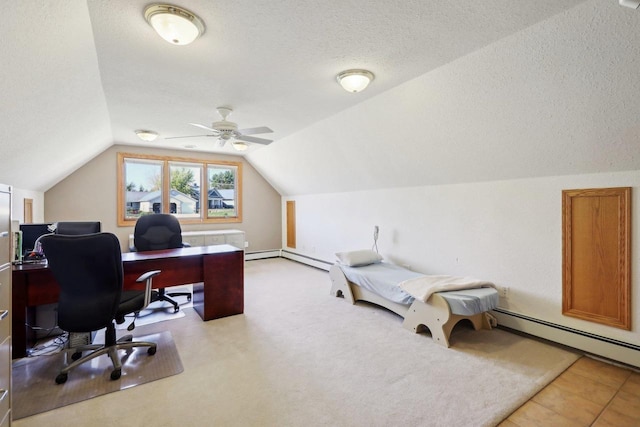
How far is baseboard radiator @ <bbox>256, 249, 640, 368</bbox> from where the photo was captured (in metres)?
2.37

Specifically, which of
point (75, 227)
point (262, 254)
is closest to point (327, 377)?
point (75, 227)

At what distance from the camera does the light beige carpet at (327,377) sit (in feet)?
6.01

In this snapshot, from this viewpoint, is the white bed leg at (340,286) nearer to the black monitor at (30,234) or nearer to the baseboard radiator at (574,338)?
the baseboard radiator at (574,338)

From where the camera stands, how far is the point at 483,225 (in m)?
3.30

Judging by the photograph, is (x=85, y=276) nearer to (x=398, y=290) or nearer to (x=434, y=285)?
(x=398, y=290)

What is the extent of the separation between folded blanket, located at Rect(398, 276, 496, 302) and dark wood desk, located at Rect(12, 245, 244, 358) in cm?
196

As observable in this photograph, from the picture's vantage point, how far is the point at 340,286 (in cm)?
413

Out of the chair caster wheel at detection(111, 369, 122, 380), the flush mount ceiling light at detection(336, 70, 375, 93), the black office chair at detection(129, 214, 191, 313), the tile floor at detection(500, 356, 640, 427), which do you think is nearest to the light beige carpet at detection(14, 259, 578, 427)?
the tile floor at detection(500, 356, 640, 427)

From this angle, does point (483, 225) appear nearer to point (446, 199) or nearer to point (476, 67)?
point (446, 199)

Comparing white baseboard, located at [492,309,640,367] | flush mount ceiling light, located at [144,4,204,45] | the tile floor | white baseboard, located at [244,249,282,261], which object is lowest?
the tile floor

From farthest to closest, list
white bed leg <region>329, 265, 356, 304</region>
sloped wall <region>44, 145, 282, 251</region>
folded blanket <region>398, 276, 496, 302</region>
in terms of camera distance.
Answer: sloped wall <region>44, 145, 282, 251</region> < white bed leg <region>329, 265, 356, 304</region> < folded blanket <region>398, 276, 496, 302</region>

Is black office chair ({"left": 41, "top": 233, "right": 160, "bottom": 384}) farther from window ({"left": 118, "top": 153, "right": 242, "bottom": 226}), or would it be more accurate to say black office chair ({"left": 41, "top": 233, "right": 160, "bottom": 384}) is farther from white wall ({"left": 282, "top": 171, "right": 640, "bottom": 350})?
window ({"left": 118, "top": 153, "right": 242, "bottom": 226})

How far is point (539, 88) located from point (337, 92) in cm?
173

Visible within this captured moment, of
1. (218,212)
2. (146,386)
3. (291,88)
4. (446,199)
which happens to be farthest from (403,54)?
(218,212)
